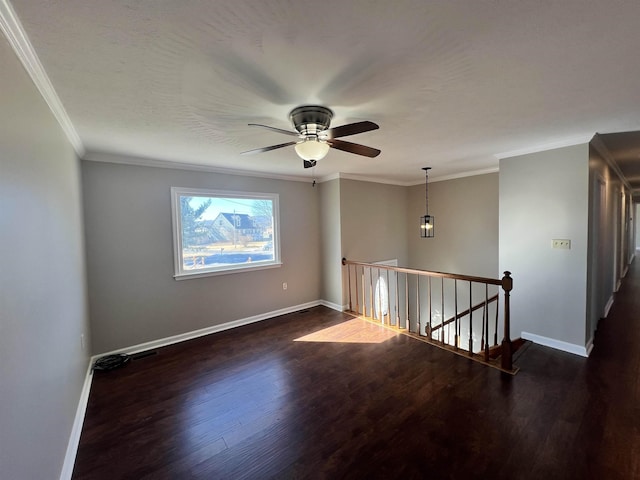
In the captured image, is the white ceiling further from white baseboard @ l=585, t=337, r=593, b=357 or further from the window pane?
white baseboard @ l=585, t=337, r=593, b=357

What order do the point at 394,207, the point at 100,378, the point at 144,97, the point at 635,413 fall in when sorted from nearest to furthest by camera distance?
the point at 144,97
the point at 635,413
the point at 100,378
the point at 394,207

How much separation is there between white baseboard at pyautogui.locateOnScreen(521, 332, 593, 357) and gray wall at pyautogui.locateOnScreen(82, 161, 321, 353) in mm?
3606

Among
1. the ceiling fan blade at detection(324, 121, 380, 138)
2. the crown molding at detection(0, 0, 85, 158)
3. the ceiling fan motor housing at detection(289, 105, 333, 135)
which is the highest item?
the crown molding at detection(0, 0, 85, 158)

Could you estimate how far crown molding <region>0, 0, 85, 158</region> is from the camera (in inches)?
43.6

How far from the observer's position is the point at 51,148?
1846 millimetres

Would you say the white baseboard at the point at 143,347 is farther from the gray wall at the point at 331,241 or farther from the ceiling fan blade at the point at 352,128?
the ceiling fan blade at the point at 352,128

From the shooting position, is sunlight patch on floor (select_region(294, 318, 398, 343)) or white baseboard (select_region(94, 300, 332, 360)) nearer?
white baseboard (select_region(94, 300, 332, 360))

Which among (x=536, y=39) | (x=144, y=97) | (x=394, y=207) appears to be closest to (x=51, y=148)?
(x=144, y=97)

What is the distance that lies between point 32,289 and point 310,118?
1875 millimetres

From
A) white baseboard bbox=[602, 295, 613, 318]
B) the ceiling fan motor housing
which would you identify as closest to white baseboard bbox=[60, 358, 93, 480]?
the ceiling fan motor housing

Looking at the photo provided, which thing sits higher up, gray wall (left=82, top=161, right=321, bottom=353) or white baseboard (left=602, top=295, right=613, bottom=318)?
gray wall (left=82, top=161, right=321, bottom=353)

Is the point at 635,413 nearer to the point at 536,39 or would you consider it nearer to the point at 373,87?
the point at 536,39

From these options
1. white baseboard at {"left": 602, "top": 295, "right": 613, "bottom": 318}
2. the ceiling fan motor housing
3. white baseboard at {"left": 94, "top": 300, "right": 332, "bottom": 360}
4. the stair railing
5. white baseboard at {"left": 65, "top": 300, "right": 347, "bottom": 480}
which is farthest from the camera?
the stair railing

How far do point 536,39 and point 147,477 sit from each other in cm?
322
